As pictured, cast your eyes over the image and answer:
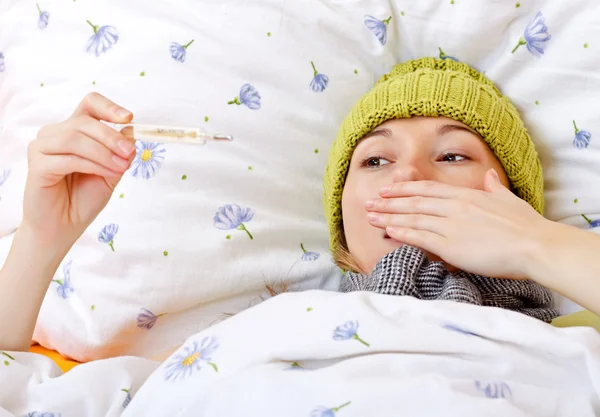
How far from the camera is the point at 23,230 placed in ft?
3.35

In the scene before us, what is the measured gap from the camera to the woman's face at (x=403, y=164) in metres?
1.10

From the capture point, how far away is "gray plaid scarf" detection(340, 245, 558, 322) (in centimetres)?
100

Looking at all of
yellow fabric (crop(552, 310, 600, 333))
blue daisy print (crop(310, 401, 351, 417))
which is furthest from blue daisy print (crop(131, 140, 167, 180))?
yellow fabric (crop(552, 310, 600, 333))

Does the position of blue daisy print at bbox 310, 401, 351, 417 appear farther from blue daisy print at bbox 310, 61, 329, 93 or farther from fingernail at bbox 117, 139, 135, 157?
blue daisy print at bbox 310, 61, 329, 93

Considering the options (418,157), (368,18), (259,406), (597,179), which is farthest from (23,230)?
(597,179)

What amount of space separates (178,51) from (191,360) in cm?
63

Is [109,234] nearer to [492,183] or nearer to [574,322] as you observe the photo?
[492,183]

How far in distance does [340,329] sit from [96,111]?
45cm

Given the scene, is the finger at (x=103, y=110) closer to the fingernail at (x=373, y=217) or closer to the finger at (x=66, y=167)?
the finger at (x=66, y=167)

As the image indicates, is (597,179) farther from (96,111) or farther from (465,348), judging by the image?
(96,111)

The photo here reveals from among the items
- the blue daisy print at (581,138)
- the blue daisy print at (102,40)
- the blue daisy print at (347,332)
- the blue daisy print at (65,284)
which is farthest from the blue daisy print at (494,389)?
the blue daisy print at (102,40)

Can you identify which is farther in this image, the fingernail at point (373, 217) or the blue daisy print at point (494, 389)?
the fingernail at point (373, 217)

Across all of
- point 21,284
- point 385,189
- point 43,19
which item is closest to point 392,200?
point 385,189

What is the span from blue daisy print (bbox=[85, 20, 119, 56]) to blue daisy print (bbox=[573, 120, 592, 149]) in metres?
0.86
